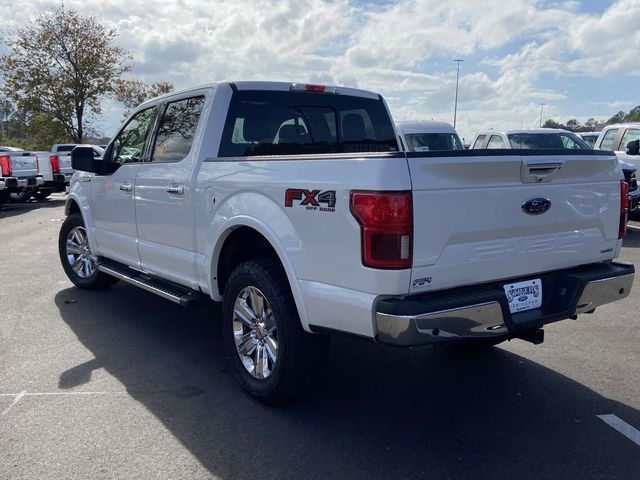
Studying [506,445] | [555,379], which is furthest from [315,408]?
[555,379]

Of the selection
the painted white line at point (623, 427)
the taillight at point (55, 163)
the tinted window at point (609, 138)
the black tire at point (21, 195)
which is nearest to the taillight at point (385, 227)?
the painted white line at point (623, 427)

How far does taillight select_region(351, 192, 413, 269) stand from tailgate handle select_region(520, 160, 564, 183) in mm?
816

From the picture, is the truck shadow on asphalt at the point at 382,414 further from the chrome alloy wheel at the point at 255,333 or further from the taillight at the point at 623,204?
the taillight at the point at 623,204

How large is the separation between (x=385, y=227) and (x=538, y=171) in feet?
3.47

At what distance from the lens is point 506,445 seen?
10.9 feet

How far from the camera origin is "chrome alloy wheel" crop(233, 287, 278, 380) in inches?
148

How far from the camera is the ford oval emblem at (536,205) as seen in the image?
330 centimetres

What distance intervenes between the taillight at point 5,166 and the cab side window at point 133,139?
11322 millimetres

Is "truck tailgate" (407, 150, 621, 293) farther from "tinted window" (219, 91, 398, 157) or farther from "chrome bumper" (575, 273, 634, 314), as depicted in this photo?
"tinted window" (219, 91, 398, 157)

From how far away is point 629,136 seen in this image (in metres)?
12.2

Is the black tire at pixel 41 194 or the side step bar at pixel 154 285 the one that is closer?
the side step bar at pixel 154 285

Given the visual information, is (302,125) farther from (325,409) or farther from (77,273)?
(77,273)

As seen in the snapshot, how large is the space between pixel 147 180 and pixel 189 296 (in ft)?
3.75

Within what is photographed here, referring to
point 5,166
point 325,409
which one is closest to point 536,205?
point 325,409
